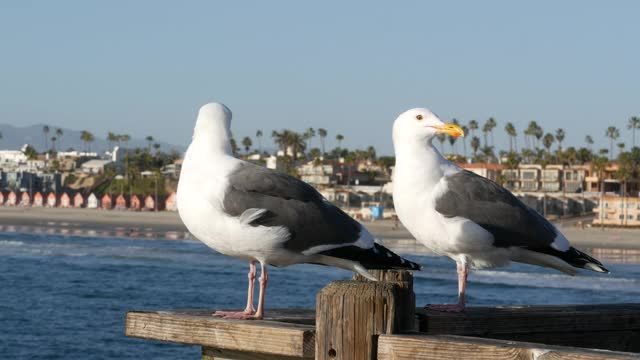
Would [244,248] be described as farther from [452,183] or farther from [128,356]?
[128,356]

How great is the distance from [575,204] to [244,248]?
150545 mm

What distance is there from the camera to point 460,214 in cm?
763

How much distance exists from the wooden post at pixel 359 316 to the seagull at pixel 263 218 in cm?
211

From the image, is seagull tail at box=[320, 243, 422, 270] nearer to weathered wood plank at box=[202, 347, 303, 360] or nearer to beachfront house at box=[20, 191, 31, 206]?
weathered wood plank at box=[202, 347, 303, 360]

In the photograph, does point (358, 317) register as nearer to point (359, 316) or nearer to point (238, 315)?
point (359, 316)

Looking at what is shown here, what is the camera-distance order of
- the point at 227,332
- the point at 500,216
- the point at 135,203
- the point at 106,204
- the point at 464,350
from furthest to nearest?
1. the point at 106,204
2. the point at 135,203
3. the point at 500,216
4. the point at 227,332
5. the point at 464,350

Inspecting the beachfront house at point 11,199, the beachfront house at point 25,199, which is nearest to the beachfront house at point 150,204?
the beachfront house at point 25,199

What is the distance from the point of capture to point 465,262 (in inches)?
309

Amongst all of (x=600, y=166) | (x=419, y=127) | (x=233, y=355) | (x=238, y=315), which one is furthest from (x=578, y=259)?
(x=600, y=166)

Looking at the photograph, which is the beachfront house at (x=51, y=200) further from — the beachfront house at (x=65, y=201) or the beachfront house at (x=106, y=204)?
the beachfront house at (x=106, y=204)

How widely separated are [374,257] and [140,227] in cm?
12450

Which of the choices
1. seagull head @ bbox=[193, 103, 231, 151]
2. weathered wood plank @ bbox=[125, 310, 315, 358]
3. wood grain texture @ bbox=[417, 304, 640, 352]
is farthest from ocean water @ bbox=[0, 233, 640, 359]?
weathered wood plank @ bbox=[125, 310, 315, 358]

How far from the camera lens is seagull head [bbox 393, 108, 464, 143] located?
25.0 feet

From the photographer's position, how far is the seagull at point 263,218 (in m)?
6.82
